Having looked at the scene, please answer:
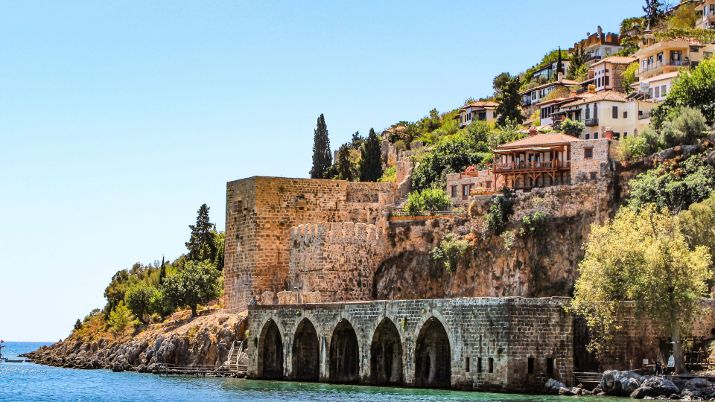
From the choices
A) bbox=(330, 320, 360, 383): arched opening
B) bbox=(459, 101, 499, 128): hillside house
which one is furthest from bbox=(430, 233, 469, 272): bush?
bbox=(459, 101, 499, 128): hillside house

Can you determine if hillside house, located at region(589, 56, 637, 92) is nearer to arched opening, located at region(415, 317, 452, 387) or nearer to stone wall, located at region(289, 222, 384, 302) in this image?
stone wall, located at region(289, 222, 384, 302)

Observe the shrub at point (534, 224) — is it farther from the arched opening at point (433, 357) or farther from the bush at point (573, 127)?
the bush at point (573, 127)

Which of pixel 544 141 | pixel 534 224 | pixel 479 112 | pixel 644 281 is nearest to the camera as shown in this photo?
pixel 644 281

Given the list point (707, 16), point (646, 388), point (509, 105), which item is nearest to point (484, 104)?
point (509, 105)

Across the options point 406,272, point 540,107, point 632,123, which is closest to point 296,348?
point 406,272

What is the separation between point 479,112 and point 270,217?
37577mm

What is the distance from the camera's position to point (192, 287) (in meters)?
87.9

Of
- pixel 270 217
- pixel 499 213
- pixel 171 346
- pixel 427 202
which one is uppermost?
pixel 427 202

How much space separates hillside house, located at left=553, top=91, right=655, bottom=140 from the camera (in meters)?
84.6

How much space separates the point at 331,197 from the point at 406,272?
7.42 meters

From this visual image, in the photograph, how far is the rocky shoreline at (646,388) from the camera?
48438mm

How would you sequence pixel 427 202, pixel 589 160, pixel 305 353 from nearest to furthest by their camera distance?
pixel 305 353 → pixel 589 160 → pixel 427 202

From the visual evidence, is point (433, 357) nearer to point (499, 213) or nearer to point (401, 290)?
point (499, 213)

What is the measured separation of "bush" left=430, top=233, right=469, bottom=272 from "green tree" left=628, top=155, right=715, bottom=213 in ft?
34.0
